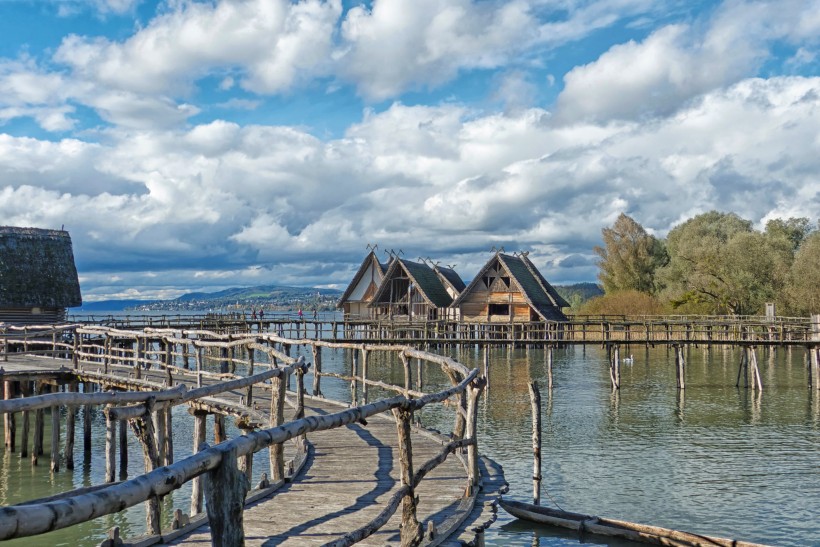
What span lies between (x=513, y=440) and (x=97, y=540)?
449 inches

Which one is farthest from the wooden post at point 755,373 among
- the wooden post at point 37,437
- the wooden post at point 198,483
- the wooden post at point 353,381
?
the wooden post at point 37,437

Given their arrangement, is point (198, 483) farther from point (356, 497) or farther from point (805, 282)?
point (805, 282)

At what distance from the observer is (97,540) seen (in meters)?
11.9

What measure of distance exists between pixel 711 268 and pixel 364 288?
81.9ft

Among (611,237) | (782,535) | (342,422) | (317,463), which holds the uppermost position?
(611,237)

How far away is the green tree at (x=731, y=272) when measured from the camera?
54375 mm

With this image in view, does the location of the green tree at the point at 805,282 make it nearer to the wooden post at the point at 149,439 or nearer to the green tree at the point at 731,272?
the green tree at the point at 731,272

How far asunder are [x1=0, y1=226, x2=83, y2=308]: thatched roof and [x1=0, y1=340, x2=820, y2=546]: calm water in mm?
12717

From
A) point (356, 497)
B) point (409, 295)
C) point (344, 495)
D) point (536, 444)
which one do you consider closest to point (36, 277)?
point (409, 295)

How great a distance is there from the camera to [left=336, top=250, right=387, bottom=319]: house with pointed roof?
177ft

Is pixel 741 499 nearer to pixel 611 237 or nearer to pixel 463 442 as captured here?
pixel 463 442

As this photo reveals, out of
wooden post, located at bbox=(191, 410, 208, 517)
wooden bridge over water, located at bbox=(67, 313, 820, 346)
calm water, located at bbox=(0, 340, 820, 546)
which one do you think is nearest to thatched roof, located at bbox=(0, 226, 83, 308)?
wooden bridge over water, located at bbox=(67, 313, 820, 346)

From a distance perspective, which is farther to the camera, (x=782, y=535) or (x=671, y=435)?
(x=671, y=435)

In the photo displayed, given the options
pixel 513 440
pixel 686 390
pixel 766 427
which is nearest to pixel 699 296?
pixel 686 390
